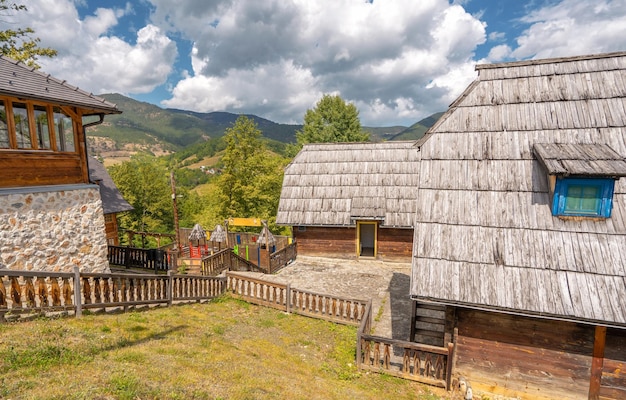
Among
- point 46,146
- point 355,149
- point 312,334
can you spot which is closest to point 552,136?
point 312,334

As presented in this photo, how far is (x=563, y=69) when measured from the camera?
9.48m

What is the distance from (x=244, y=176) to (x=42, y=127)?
1839cm

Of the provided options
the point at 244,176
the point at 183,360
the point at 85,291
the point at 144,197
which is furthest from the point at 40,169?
the point at 144,197

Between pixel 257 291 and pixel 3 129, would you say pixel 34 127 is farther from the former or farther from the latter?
pixel 257 291

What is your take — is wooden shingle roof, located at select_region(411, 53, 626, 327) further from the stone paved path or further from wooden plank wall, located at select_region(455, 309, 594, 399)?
the stone paved path

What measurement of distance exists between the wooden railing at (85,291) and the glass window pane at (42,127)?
4229 mm

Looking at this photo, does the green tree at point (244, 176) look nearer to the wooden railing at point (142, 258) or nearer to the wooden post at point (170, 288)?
the wooden railing at point (142, 258)

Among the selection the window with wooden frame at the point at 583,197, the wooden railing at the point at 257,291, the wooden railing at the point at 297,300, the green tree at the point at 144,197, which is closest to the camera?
the window with wooden frame at the point at 583,197

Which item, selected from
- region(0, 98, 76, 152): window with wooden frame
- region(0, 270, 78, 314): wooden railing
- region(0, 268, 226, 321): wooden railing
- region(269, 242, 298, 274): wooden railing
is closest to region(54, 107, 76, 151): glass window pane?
region(0, 98, 76, 152): window with wooden frame

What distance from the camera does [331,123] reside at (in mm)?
42188

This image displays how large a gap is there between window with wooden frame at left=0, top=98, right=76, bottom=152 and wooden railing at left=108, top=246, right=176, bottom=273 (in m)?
6.00

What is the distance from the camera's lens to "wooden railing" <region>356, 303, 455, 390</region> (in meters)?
7.40

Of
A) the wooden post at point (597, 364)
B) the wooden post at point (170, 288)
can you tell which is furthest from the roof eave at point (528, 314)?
the wooden post at point (170, 288)

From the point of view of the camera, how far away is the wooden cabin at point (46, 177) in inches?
342
